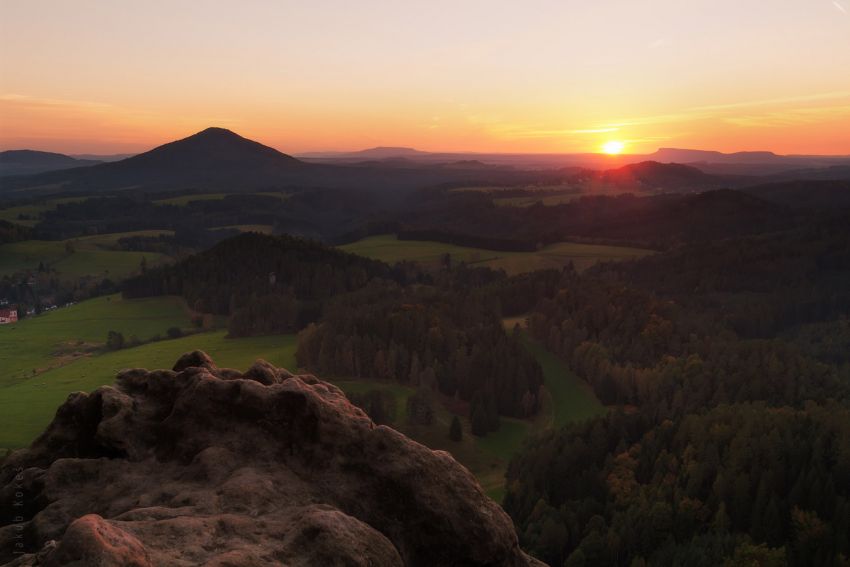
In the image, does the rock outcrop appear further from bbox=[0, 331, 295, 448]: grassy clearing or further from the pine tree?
bbox=[0, 331, 295, 448]: grassy clearing

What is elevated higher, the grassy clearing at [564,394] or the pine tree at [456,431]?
the pine tree at [456,431]

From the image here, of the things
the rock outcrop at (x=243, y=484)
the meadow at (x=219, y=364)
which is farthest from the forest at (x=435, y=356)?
the rock outcrop at (x=243, y=484)

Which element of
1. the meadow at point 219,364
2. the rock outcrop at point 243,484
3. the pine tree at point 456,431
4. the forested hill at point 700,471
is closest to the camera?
the rock outcrop at point 243,484

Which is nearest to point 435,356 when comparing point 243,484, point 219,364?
point 219,364

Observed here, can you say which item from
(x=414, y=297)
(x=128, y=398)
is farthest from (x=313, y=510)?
(x=414, y=297)

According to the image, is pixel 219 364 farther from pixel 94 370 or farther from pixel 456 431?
pixel 456 431

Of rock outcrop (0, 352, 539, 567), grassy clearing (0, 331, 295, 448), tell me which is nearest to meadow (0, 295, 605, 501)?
grassy clearing (0, 331, 295, 448)

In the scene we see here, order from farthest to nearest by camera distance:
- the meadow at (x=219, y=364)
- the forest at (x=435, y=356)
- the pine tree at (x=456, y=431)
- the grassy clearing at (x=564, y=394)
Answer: the forest at (x=435, y=356) < the grassy clearing at (x=564, y=394) < the pine tree at (x=456, y=431) < the meadow at (x=219, y=364)

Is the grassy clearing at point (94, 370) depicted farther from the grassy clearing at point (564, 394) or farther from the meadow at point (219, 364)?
the grassy clearing at point (564, 394)

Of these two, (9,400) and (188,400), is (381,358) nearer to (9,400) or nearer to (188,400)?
(9,400)
